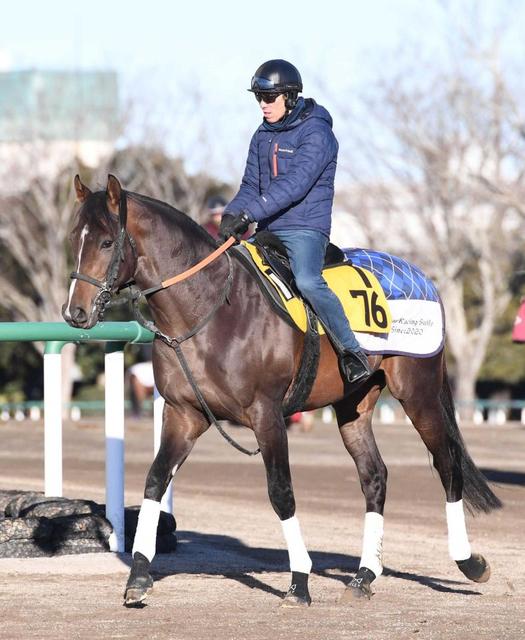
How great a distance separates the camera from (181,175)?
35312 millimetres

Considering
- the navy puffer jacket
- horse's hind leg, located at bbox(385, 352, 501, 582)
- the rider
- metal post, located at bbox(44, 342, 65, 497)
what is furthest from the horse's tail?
metal post, located at bbox(44, 342, 65, 497)

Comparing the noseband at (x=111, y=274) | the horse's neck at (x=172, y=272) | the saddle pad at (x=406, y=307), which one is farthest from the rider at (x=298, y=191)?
the noseband at (x=111, y=274)

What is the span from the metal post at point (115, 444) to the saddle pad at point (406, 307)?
5.67 ft

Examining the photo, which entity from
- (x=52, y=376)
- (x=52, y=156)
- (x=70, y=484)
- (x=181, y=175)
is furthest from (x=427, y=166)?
(x=52, y=376)

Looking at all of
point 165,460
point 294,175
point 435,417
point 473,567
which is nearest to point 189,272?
point 294,175

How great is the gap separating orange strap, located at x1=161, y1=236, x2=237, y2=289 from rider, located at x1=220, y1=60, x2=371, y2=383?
52 mm

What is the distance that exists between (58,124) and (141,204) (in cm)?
2877

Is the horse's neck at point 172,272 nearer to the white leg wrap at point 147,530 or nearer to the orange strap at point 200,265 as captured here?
the orange strap at point 200,265

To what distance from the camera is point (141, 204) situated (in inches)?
287

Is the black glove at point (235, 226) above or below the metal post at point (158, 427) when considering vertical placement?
above

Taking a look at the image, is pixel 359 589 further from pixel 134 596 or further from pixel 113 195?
pixel 113 195

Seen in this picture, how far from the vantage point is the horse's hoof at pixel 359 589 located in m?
7.50

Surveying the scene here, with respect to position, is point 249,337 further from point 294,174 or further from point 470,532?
point 470,532

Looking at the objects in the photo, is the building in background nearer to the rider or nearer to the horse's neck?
the rider
